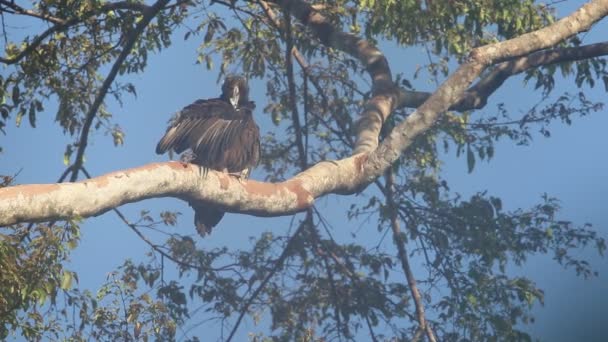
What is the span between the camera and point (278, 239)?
802 centimetres

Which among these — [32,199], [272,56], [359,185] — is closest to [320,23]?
[272,56]

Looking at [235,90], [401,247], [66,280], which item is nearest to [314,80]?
[235,90]

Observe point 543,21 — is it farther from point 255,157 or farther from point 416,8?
point 255,157

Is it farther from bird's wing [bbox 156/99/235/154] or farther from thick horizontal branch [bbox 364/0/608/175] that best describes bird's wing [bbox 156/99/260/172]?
thick horizontal branch [bbox 364/0/608/175]

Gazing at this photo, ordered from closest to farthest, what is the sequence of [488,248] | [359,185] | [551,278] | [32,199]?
1. [32,199]
2. [359,185]
3. [488,248]
4. [551,278]

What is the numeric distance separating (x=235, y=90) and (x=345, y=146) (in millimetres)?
2239

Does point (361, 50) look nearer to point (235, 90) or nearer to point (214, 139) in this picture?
point (235, 90)

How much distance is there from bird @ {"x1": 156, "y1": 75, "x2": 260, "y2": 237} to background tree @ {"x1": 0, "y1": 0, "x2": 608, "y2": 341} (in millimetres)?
445

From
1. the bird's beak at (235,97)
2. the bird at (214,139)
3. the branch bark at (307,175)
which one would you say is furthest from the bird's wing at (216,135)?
the branch bark at (307,175)

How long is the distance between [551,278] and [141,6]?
664 centimetres

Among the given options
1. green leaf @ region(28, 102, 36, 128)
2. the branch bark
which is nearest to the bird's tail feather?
the branch bark

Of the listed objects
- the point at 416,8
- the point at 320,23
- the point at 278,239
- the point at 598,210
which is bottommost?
the point at 278,239

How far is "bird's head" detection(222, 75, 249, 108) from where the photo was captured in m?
6.92

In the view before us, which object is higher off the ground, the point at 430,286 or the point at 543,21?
the point at 543,21
